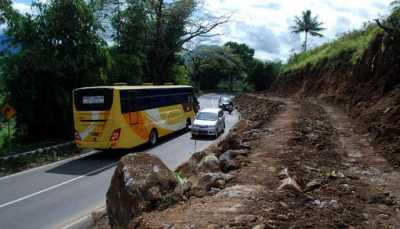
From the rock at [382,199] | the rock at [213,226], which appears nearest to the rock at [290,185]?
the rock at [382,199]

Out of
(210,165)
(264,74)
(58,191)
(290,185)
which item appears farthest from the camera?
(264,74)

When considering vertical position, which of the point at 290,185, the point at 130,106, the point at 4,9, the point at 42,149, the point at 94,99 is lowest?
the point at 42,149

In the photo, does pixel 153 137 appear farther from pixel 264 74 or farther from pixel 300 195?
pixel 264 74

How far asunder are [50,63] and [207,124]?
9147 mm

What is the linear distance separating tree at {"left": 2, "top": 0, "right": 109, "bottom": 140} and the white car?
6528mm

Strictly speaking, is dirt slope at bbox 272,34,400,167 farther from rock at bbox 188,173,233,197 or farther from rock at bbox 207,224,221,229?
rock at bbox 207,224,221,229

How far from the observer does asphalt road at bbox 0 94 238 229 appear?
36.3 ft

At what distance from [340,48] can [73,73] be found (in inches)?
817

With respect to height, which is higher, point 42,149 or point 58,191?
point 42,149

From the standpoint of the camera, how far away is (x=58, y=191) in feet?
44.6

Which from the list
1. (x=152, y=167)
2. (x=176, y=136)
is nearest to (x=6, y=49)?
(x=176, y=136)

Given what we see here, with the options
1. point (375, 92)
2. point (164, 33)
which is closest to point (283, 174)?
point (375, 92)

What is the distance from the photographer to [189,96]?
30.2 m

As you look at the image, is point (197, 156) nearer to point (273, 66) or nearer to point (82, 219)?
point (82, 219)
